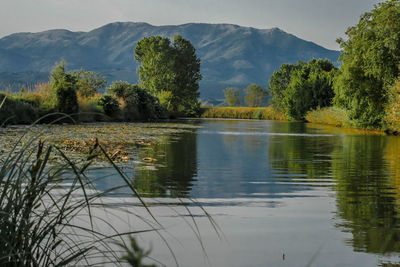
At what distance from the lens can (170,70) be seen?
2432 inches

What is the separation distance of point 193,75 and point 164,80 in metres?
9.61

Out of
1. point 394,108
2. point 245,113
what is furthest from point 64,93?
point 245,113

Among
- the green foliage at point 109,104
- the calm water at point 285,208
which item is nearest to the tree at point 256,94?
the green foliage at point 109,104

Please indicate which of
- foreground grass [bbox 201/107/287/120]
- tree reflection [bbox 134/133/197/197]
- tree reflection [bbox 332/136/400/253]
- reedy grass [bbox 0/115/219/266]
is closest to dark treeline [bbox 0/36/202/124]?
reedy grass [bbox 0/115/219/266]

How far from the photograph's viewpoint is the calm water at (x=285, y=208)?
383cm

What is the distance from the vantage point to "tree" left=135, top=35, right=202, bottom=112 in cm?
6028

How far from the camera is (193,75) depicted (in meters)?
69.1

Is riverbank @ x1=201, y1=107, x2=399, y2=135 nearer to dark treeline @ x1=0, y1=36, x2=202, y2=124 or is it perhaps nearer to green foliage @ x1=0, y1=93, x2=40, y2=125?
dark treeline @ x1=0, y1=36, x2=202, y2=124

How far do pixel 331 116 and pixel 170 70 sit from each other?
2775 cm

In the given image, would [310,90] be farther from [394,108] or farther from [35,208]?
[35,208]

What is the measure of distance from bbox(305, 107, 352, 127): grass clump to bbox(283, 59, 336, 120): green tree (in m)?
1.40

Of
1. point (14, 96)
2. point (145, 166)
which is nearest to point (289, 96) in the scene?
point (14, 96)

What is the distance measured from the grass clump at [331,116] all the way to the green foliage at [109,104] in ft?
50.1

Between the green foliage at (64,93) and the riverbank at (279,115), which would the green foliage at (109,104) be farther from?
the riverbank at (279,115)
